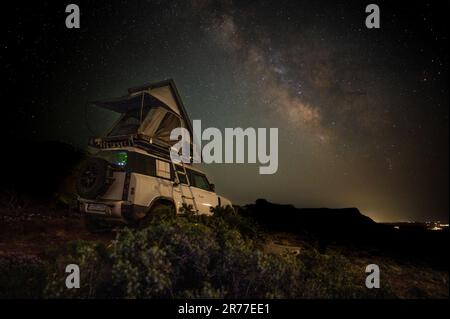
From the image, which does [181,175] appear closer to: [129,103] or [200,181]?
[200,181]

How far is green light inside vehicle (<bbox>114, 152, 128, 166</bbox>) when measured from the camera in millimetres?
6634

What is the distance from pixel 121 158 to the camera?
22.0ft

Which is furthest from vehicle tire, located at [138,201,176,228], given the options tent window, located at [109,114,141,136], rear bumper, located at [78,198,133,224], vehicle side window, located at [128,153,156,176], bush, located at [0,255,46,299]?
tent window, located at [109,114,141,136]

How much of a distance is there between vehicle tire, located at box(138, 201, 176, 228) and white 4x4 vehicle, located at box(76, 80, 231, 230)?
29 millimetres

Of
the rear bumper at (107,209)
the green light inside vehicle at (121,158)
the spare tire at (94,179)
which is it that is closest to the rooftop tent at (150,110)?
the green light inside vehicle at (121,158)

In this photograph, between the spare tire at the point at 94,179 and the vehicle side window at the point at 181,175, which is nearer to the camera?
the spare tire at the point at 94,179

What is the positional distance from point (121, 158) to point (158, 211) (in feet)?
5.17

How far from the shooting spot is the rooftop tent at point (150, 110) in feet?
29.1

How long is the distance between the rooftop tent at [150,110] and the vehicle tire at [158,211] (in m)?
2.29

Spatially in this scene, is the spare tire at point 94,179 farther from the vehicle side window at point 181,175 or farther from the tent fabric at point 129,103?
the tent fabric at point 129,103

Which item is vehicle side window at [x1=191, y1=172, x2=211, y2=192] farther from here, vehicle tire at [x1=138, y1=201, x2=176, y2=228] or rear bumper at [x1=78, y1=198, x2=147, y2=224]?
rear bumper at [x1=78, y1=198, x2=147, y2=224]
